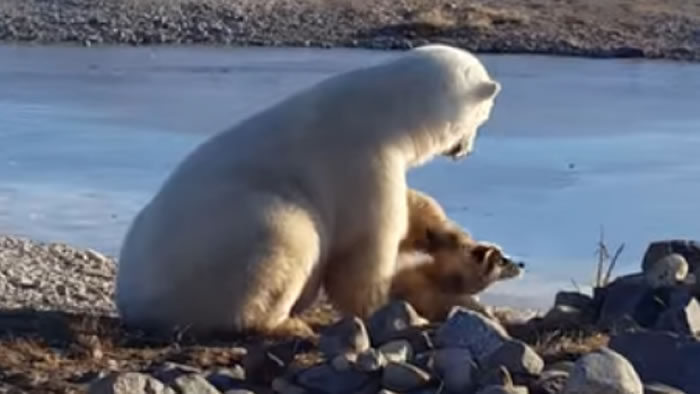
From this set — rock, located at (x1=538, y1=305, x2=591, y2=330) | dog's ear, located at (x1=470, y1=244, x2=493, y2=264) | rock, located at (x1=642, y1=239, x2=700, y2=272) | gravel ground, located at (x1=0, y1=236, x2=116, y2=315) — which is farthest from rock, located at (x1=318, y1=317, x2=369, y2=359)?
gravel ground, located at (x1=0, y1=236, x2=116, y2=315)

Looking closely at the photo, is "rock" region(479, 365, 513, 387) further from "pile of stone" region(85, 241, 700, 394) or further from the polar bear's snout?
the polar bear's snout

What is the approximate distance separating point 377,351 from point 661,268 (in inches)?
63.8

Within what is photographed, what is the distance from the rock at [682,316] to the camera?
22.0ft

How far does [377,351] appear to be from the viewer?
6.20m

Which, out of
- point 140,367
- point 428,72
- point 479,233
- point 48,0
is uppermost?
point 428,72

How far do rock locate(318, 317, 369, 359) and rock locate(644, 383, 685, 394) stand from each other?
3.17ft

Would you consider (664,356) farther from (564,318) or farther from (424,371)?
(564,318)

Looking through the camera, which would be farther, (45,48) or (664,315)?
(45,48)

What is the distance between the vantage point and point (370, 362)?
235 inches

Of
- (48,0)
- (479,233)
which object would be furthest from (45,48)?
(479,233)

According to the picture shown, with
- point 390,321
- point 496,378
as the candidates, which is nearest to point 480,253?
point 390,321

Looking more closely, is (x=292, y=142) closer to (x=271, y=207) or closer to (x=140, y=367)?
(x=271, y=207)

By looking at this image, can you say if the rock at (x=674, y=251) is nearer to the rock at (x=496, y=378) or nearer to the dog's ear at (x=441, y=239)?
the dog's ear at (x=441, y=239)

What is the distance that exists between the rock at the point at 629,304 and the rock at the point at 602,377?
1314 mm
